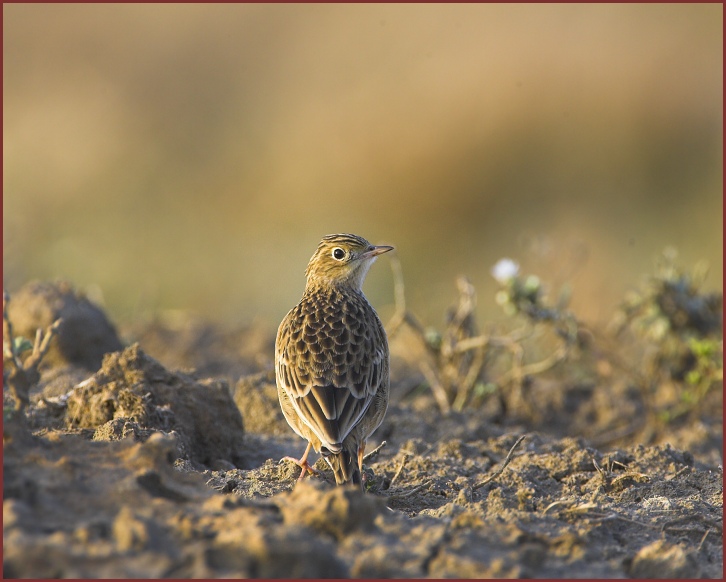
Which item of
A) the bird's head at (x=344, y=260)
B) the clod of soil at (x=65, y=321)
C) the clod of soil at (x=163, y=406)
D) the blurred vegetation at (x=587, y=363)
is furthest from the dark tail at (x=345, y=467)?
the clod of soil at (x=65, y=321)

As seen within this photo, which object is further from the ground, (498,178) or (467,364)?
(498,178)

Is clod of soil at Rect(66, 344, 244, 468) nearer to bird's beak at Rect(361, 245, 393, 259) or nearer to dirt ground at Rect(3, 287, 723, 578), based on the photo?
dirt ground at Rect(3, 287, 723, 578)

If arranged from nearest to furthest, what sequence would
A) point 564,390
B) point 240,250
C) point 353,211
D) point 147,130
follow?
point 564,390 < point 240,250 < point 353,211 < point 147,130

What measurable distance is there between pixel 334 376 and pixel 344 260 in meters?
1.36

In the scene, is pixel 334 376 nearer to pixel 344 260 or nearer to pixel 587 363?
pixel 344 260

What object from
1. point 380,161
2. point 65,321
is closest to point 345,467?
point 65,321

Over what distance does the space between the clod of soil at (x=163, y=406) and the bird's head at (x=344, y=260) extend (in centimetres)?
107

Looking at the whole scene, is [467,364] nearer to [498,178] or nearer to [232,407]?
[232,407]

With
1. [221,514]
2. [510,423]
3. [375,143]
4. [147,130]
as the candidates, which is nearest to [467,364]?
[510,423]

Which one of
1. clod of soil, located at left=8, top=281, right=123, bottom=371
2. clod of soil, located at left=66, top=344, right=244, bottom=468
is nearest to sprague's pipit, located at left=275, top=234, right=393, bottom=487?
clod of soil, located at left=66, top=344, right=244, bottom=468

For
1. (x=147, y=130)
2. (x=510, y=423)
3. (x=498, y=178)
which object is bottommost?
(x=510, y=423)

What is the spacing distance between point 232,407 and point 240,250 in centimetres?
1343

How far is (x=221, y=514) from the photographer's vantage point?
3.84 metres

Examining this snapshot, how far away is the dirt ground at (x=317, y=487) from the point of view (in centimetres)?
356
